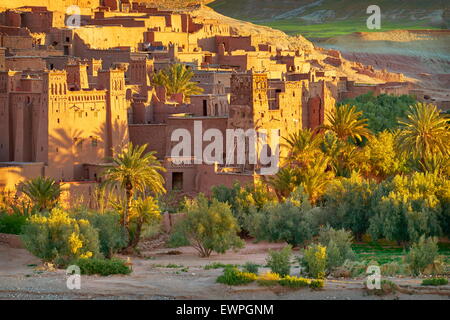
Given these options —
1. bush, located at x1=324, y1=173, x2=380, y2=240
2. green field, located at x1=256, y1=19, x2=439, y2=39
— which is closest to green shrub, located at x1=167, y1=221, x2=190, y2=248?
bush, located at x1=324, y1=173, x2=380, y2=240

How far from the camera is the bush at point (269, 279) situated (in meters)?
42.3

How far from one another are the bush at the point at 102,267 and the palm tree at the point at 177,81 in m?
21.1

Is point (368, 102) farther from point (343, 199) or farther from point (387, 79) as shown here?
point (387, 79)

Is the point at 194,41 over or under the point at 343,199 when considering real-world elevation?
over

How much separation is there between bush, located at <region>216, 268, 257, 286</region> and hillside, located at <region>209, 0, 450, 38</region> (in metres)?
98.8

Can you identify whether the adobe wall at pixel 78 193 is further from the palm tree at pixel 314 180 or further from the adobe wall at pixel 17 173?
the palm tree at pixel 314 180

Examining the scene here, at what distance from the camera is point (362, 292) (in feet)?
137

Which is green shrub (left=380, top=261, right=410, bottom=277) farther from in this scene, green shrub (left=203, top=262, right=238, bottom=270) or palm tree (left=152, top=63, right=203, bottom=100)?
palm tree (left=152, top=63, right=203, bottom=100)

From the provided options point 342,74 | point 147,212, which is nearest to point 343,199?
point 147,212

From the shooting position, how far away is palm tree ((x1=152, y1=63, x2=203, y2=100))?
6562cm

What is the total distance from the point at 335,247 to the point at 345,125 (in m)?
18.5

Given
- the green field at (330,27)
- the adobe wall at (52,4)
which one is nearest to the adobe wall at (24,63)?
the adobe wall at (52,4)

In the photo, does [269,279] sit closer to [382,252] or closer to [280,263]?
[280,263]

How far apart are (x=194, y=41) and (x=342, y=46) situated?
139 ft
